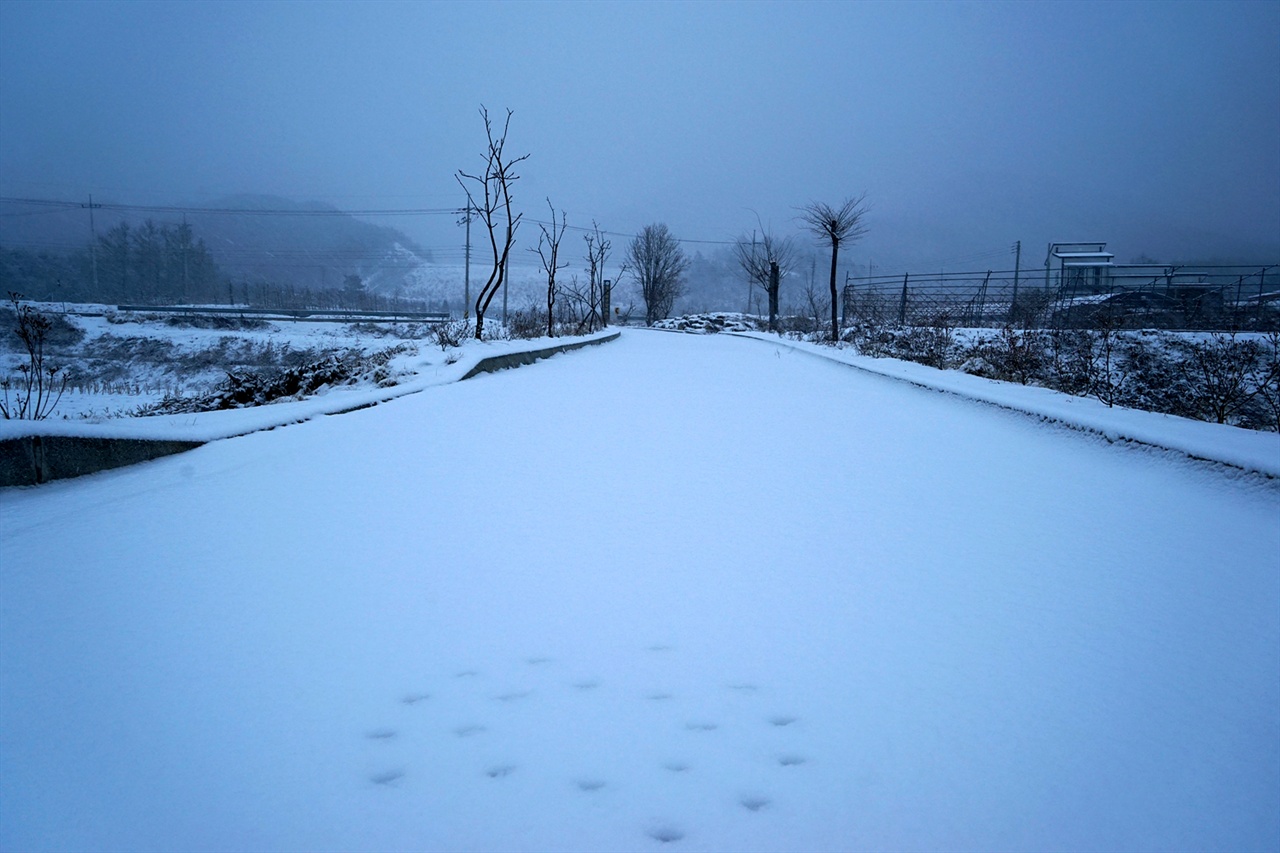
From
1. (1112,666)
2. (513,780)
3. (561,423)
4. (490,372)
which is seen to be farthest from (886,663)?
(490,372)

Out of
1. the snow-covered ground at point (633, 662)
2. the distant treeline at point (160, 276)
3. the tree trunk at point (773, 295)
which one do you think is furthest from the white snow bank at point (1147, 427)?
the distant treeline at point (160, 276)

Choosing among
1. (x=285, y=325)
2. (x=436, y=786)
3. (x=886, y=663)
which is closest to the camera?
(x=436, y=786)

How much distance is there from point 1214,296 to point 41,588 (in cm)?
1843

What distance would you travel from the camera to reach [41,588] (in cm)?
176

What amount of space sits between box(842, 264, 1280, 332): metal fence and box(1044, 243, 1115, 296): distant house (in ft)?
1.08

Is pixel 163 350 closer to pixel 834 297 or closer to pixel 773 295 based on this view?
pixel 834 297

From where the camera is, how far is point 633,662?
1.41m

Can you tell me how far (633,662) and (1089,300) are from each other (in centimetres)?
1736

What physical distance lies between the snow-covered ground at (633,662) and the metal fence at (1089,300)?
998 centimetres

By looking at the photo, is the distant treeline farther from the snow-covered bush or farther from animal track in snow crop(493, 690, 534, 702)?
animal track in snow crop(493, 690, 534, 702)

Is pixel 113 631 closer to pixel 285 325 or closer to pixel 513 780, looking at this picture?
pixel 513 780

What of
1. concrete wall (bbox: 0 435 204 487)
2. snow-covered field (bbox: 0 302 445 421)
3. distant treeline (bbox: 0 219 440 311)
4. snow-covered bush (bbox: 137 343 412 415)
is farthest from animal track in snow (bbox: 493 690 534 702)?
distant treeline (bbox: 0 219 440 311)

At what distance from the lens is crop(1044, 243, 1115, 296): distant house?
1664 cm

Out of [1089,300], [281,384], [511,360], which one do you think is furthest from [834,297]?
[281,384]
